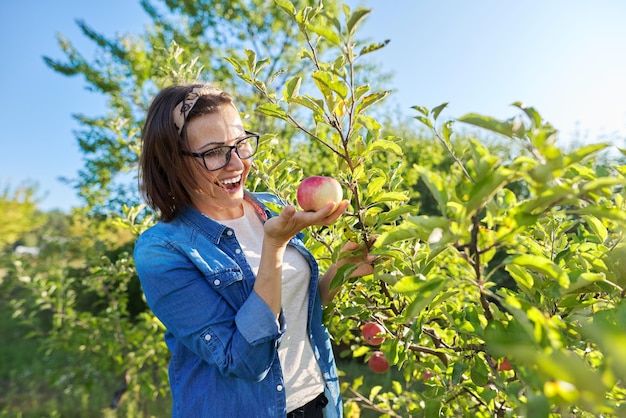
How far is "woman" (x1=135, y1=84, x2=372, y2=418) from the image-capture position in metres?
1.07

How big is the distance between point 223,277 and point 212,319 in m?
0.12

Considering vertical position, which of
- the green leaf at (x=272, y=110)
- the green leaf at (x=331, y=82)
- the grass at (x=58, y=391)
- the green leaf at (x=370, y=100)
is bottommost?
the grass at (x=58, y=391)

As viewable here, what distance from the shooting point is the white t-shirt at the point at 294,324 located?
1.28m

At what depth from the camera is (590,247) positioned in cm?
112

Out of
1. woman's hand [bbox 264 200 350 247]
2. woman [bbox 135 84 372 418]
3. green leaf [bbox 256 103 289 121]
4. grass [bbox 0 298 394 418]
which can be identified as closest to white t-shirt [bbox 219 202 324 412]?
woman [bbox 135 84 372 418]

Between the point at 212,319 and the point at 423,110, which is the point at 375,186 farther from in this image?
the point at 212,319

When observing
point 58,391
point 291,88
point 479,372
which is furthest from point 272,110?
point 58,391

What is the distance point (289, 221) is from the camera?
3.24 feet

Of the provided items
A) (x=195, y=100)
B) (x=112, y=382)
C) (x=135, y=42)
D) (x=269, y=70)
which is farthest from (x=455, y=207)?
(x=135, y=42)

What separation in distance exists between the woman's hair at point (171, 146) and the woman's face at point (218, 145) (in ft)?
0.06

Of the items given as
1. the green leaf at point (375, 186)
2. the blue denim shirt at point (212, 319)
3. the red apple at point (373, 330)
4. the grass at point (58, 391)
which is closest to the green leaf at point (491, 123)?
the green leaf at point (375, 186)

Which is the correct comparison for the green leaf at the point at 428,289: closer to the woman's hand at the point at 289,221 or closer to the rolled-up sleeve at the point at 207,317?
the woman's hand at the point at 289,221

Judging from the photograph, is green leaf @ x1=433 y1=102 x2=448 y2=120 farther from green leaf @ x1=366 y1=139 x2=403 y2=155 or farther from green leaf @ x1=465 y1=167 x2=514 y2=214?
green leaf @ x1=465 y1=167 x2=514 y2=214

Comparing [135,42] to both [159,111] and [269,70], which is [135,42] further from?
[159,111]
